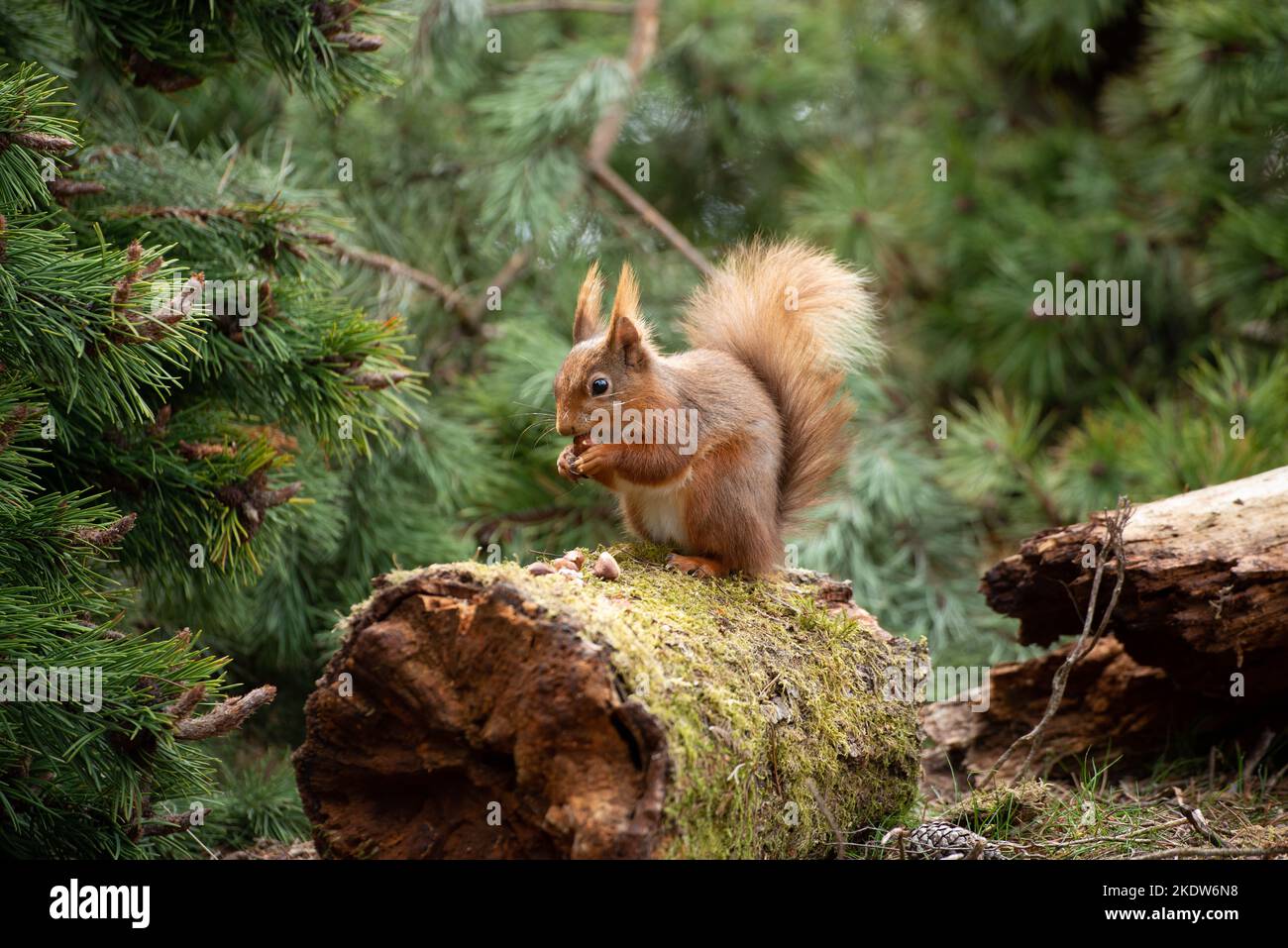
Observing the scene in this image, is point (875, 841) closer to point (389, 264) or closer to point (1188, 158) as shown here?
point (389, 264)

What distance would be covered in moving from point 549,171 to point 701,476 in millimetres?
1376

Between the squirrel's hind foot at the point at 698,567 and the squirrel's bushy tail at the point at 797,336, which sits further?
the squirrel's bushy tail at the point at 797,336

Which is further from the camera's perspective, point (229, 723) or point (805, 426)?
point (805, 426)

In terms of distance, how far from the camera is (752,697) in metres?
1.28

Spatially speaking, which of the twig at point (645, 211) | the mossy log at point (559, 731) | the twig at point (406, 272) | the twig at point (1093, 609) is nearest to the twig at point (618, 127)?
the twig at point (645, 211)

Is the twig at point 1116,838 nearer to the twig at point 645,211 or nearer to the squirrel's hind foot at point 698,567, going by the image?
the squirrel's hind foot at point 698,567

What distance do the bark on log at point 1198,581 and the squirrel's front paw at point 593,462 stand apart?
0.63 m

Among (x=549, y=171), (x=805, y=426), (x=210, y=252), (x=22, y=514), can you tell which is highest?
(x=549, y=171)

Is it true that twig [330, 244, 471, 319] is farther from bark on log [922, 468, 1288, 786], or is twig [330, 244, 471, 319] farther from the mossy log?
bark on log [922, 468, 1288, 786]

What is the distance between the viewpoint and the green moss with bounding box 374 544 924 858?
113cm

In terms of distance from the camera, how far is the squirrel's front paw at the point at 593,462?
5.09ft
